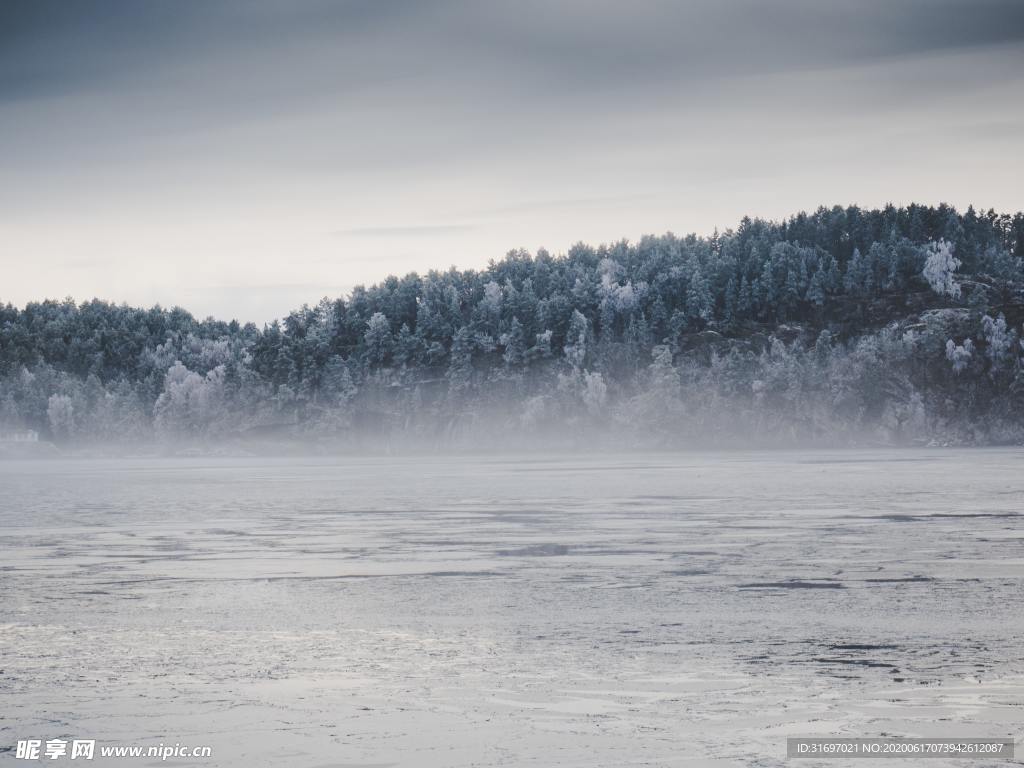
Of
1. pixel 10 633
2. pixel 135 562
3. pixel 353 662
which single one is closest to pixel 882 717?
pixel 353 662

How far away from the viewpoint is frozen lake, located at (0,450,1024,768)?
1192 cm

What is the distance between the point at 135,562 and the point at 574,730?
1896cm

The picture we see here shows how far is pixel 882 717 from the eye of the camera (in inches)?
479

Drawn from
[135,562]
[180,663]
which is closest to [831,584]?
[180,663]

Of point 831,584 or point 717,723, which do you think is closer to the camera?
point 717,723

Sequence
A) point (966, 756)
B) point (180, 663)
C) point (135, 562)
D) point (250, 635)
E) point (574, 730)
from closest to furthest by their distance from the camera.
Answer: point (966, 756)
point (574, 730)
point (180, 663)
point (250, 635)
point (135, 562)

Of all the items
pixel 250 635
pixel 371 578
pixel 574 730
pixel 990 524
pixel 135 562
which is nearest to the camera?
pixel 574 730

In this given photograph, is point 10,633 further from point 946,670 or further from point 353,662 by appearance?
point 946,670

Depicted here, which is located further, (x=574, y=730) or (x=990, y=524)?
(x=990, y=524)

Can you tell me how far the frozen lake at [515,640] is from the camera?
1192cm

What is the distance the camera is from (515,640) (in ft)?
56.0

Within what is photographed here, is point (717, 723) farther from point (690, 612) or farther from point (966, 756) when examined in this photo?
point (690, 612)

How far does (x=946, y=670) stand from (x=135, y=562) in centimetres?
1995

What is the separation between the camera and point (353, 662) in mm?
15703
